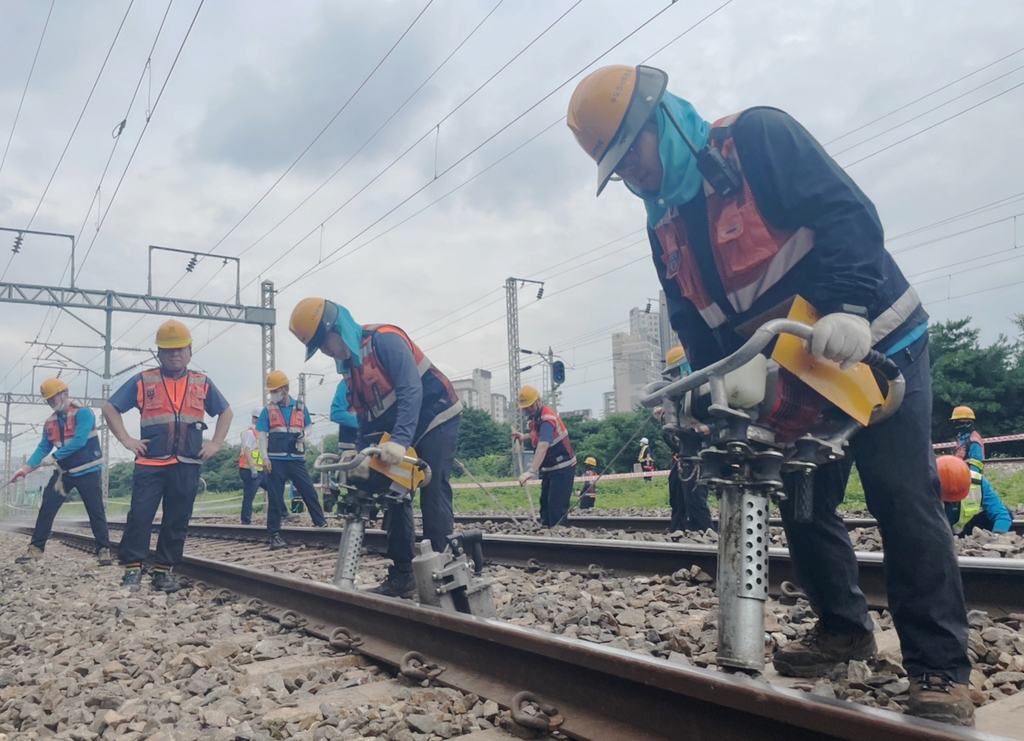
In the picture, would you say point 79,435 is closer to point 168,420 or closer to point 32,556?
point 32,556

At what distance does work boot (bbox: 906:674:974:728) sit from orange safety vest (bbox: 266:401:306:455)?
9.72 meters

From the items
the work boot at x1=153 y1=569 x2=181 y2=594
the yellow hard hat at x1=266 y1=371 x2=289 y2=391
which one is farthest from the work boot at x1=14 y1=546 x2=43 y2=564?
the work boot at x1=153 y1=569 x2=181 y2=594

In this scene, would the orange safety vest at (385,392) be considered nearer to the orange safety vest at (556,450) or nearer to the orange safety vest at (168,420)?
the orange safety vest at (168,420)

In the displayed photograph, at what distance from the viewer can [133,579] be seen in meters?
6.41

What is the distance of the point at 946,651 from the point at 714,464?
0.78 m

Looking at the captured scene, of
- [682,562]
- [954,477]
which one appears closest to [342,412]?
[682,562]

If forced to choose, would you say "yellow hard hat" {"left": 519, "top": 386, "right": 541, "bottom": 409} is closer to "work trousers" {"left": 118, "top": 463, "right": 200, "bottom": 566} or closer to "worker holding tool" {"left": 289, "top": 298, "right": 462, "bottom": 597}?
"work trousers" {"left": 118, "top": 463, "right": 200, "bottom": 566}

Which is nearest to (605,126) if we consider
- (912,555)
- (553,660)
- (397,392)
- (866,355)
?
(866,355)

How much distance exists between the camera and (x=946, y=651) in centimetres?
214

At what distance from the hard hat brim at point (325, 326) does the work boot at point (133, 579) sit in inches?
114

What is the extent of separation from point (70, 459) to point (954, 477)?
901 centimetres

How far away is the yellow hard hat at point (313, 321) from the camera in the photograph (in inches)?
189

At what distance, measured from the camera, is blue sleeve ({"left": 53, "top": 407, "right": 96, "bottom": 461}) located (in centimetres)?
912

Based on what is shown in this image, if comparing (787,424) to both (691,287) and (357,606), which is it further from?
(357,606)
